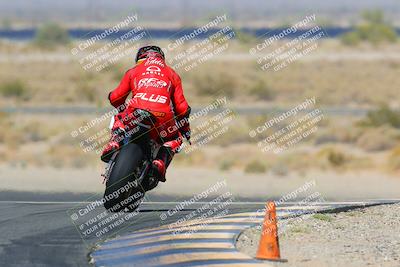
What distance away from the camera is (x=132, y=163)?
40.4ft

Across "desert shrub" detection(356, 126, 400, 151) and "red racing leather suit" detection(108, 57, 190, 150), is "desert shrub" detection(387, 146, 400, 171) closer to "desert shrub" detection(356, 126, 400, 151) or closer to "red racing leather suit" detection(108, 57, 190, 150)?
"desert shrub" detection(356, 126, 400, 151)

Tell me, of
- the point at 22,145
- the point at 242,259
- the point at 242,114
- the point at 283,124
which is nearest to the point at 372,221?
the point at 242,259

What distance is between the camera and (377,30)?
349ft

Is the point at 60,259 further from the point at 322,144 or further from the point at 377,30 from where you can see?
the point at 377,30

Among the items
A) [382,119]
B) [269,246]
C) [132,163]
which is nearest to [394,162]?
[382,119]

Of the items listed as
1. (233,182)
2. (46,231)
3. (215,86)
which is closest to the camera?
(46,231)

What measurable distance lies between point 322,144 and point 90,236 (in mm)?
20461

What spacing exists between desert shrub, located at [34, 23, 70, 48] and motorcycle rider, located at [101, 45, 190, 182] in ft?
275

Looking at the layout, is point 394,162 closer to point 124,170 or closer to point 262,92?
point 124,170

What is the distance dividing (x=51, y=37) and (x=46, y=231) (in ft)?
294

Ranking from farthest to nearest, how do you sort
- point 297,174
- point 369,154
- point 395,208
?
point 369,154, point 297,174, point 395,208

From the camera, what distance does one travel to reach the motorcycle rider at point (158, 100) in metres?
12.8

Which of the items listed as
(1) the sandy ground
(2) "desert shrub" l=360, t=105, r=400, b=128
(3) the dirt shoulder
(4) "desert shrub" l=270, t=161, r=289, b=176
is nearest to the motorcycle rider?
(3) the dirt shoulder

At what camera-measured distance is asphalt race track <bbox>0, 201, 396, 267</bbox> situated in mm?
10195
